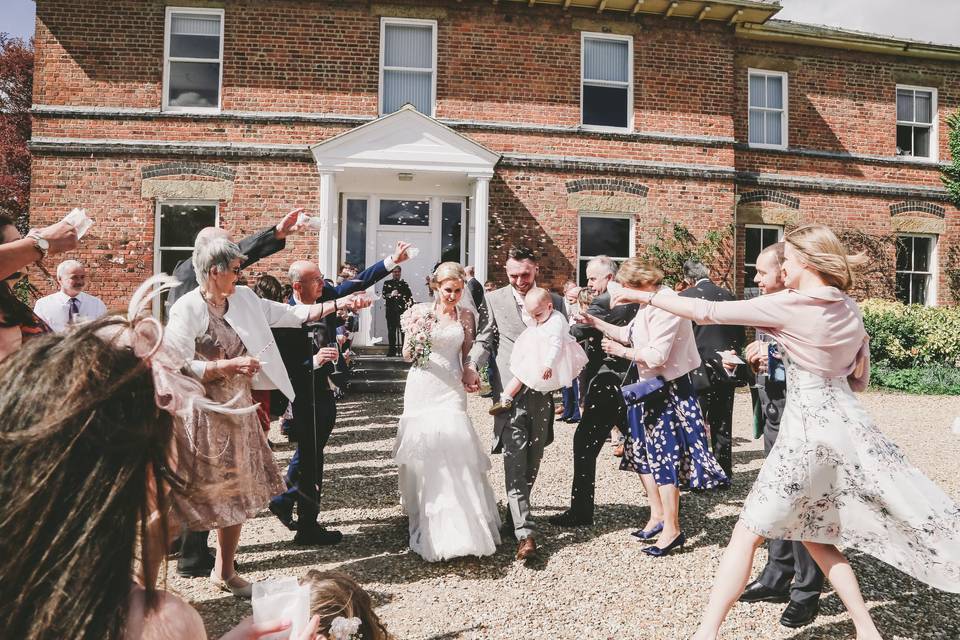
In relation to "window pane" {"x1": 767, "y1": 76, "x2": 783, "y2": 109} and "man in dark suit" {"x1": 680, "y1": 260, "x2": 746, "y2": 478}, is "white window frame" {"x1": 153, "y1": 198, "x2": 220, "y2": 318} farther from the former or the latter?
"window pane" {"x1": 767, "y1": 76, "x2": 783, "y2": 109}

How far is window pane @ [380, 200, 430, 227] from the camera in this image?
12242 mm

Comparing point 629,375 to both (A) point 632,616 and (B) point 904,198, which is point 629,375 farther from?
(B) point 904,198

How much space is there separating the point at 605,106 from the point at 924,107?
27.4 ft

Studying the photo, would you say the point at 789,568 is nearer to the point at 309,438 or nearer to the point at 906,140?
the point at 309,438

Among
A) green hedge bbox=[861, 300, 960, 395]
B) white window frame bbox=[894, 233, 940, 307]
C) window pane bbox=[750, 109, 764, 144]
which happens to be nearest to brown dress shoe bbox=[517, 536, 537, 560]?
green hedge bbox=[861, 300, 960, 395]

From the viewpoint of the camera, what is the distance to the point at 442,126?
1086 cm

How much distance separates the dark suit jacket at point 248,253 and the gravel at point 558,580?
182cm

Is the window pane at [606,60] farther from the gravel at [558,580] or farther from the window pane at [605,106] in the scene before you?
the gravel at [558,580]

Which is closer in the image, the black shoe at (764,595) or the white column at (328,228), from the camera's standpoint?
the black shoe at (764,595)

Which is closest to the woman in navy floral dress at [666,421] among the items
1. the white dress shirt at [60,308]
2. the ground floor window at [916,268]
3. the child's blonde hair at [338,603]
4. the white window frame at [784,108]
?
the child's blonde hair at [338,603]

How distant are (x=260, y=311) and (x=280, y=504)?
4.92ft

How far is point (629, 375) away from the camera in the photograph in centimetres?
485

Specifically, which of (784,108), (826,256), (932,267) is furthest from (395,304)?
(932,267)

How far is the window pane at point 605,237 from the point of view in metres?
12.3
